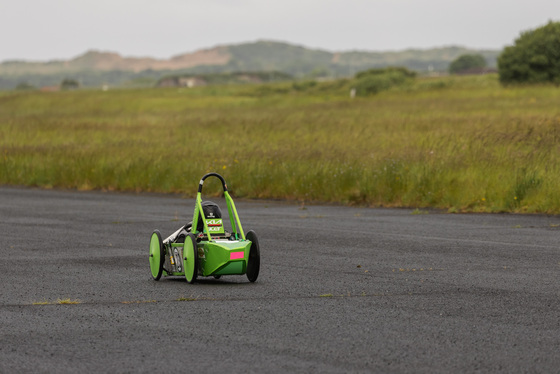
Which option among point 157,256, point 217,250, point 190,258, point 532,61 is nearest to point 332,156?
point 157,256

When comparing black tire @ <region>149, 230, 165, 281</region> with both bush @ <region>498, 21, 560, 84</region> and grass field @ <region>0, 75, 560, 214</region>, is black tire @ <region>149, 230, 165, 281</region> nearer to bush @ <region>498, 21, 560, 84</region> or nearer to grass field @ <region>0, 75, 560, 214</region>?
grass field @ <region>0, 75, 560, 214</region>

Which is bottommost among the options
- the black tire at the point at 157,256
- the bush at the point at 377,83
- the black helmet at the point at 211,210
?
the black tire at the point at 157,256

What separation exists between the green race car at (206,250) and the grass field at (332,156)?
10016 millimetres

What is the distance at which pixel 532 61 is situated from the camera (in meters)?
64.2

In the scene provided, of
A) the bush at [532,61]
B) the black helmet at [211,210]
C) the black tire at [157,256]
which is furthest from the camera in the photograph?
the bush at [532,61]

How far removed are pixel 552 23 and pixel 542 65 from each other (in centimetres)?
829

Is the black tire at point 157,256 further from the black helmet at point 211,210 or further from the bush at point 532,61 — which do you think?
the bush at point 532,61

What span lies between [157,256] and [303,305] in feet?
7.65

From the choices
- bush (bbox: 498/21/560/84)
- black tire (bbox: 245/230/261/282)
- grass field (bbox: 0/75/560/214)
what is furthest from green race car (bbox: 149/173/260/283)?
bush (bbox: 498/21/560/84)

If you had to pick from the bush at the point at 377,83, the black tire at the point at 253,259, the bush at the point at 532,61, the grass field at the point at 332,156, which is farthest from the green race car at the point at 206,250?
the bush at the point at 377,83

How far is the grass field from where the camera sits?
20.1 metres

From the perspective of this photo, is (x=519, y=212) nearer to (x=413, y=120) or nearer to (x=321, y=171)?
(x=321, y=171)

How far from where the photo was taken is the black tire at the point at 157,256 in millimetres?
10148

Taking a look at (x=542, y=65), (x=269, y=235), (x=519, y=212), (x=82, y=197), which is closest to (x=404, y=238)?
(x=269, y=235)
